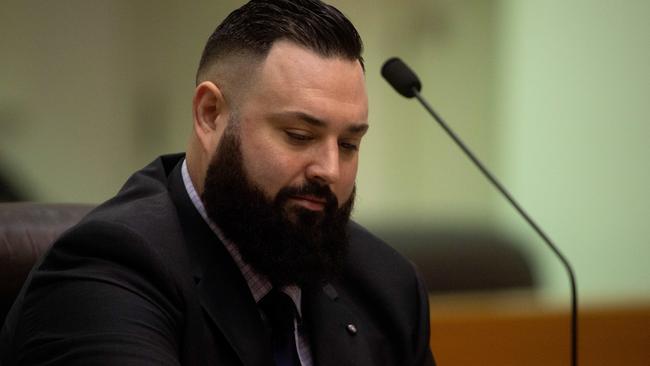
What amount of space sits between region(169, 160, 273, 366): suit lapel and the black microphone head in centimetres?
84

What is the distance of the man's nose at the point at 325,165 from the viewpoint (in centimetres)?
167

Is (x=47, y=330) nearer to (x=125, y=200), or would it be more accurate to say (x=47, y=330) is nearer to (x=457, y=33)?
(x=125, y=200)

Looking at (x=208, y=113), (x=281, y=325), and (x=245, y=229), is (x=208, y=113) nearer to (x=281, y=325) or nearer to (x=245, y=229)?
(x=245, y=229)

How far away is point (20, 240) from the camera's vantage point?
1.86 meters

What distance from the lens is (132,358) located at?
1.43 m

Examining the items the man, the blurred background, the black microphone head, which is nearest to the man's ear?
the man

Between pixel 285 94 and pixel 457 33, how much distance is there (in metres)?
3.35

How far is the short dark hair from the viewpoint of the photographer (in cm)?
174

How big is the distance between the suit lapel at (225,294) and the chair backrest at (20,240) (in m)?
0.28

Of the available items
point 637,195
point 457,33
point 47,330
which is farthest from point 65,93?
point 47,330

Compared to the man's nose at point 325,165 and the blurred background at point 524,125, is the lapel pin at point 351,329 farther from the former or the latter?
the blurred background at point 524,125

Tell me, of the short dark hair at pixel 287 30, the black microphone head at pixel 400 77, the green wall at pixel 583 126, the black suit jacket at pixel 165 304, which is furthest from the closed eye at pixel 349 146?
the green wall at pixel 583 126

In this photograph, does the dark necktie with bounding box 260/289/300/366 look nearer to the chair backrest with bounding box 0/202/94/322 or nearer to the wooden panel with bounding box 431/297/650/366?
the chair backrest with bounding box 0/202/94/322

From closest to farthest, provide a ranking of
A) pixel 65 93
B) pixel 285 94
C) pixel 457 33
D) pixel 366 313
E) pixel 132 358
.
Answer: pixel 132 358, pixel 285 94, pixel 366 313, pixel 65 93, pixel 457 33
